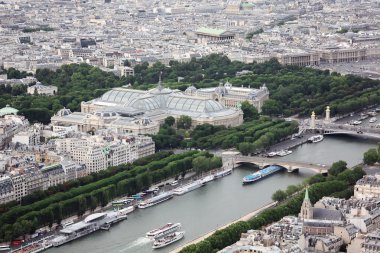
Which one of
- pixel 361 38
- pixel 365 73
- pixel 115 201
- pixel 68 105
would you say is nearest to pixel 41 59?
pixel 68 105

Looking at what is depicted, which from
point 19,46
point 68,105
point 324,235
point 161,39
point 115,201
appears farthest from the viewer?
point 161,39

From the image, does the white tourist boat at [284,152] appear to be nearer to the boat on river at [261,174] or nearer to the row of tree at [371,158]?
the boat on river at [261,174]

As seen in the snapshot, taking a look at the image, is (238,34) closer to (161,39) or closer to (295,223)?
(161,39)

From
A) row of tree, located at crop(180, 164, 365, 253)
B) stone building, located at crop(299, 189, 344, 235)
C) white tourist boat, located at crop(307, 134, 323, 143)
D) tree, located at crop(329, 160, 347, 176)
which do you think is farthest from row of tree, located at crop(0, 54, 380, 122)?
stone building, located at crop(299, 189, 344, 235)

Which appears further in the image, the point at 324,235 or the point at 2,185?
the point at 2,185

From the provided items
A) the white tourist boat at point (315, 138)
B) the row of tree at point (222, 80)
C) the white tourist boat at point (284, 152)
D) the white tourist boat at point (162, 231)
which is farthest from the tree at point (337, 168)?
the row of tree at point (222, 80)

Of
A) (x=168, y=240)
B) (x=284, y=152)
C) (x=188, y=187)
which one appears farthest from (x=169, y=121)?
(x=168, y=240)

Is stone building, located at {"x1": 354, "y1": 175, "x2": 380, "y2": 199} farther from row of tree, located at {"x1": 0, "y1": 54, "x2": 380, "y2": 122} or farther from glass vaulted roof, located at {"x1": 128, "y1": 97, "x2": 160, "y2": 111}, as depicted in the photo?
row of tree, located at {"x1": 0, "y1": 54, "x2": 380, "y2": 122}
